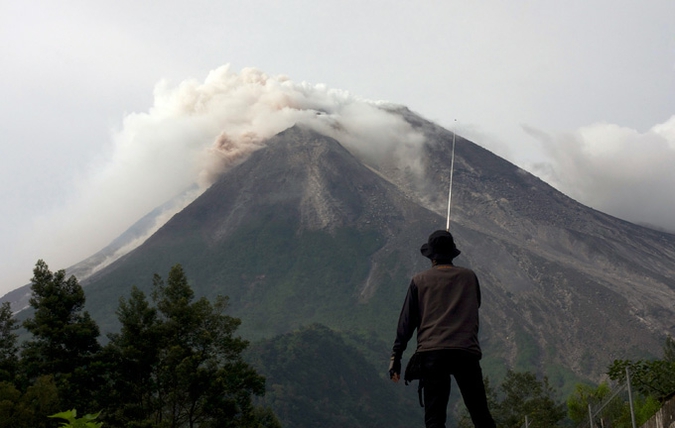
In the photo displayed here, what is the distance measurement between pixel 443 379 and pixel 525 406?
192ft

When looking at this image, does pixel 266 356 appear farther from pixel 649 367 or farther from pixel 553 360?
pixel 649 367

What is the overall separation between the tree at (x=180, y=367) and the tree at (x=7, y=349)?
13.4 feet

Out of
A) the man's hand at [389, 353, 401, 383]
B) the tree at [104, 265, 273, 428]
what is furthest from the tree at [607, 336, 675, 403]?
the tree at [104, 265, 273, 428]

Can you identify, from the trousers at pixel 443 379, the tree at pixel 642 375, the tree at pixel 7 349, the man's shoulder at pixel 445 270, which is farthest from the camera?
the tree at pixel 7 349

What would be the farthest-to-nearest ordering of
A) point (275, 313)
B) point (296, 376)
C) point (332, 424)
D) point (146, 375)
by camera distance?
1. point (275, 313)
2. point (296, 376)
3. point (332, 424)
4. point (146, 375)

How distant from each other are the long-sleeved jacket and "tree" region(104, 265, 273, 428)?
27.1 m

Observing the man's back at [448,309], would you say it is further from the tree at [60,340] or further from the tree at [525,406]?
the tree at [525,406]

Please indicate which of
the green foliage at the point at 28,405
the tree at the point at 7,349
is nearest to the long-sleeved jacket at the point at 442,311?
the green foliage at the point at 28,405

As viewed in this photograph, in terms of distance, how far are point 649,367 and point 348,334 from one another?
17223 cm

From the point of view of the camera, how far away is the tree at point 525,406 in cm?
5862

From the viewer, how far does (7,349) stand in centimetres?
3675

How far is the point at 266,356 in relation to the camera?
146 m

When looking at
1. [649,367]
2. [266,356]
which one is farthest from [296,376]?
[649,367]

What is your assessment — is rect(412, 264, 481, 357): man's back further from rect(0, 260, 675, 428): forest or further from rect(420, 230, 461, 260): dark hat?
rect(0, 260, 675, 428): forest
